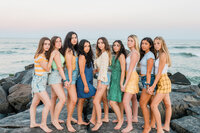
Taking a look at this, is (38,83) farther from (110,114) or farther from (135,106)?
(135,106)

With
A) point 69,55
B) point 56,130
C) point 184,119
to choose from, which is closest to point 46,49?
point 69,55

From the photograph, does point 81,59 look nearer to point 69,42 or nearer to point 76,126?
point 69,42

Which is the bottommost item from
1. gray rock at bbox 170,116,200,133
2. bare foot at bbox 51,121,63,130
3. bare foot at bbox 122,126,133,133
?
gray rock at bbox 170,116,200,133

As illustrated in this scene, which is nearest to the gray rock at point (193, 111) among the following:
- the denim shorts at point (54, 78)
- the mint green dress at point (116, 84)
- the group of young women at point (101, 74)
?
the group of young women at point (101, 74)

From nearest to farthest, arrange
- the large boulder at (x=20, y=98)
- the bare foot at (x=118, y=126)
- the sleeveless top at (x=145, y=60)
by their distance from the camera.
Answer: the sleeveless top at (x=145, y=60), the bare foot at (x=118, y=126), the large boulder at (x=20, y=98)

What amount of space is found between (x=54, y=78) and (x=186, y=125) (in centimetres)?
398

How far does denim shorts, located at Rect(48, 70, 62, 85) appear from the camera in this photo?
403cm

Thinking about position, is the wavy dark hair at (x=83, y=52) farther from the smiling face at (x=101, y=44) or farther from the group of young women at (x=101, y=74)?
the smiling face at (x=101, y=44)

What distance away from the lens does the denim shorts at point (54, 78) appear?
4031mm

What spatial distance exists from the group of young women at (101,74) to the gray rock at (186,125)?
566mm

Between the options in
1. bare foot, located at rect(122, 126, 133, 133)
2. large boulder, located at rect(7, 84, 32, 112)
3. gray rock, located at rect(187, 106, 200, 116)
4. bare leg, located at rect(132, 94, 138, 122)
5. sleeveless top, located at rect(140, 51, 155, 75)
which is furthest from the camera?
large boulder, located at rect(7, 84, 32, 112)

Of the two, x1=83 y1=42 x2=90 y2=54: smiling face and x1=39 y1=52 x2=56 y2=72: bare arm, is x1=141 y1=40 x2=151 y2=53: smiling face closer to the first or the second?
x1=83 y1=42 x2=90 y2=54: smiling face

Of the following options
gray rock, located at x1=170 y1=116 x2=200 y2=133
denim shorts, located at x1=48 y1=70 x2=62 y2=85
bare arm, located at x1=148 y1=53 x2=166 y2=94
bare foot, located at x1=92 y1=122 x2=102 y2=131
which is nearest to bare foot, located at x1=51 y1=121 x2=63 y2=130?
bare foot, located at x1=92 y1=122 x2=102 y2=131

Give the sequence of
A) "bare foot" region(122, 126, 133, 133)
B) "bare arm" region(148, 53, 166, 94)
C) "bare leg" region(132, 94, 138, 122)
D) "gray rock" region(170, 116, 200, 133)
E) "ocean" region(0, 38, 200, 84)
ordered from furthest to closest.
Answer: "ocean" region(0, 38, 200, 84)
"bare leg" region(132, 94, 138, 122)
"gray rock" region(170, 116, 200, 133)
"bare foot" region(122, 126, 133, 133)
"bare arm" region(148, 53, 166, 94)
